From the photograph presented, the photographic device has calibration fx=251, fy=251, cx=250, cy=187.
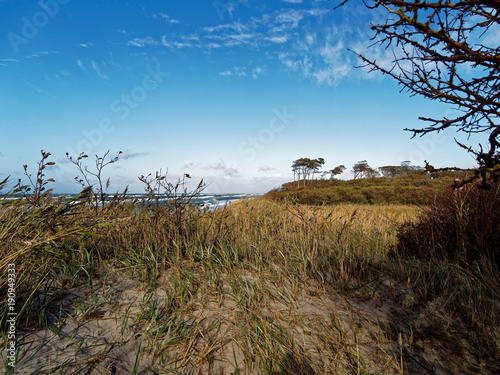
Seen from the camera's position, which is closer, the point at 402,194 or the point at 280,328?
the point at 280,328

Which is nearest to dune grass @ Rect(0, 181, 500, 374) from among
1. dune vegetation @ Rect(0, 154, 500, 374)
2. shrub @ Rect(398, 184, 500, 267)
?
dune vegetation @ Rect(0, 154, 500, 374)

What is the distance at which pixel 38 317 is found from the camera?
1969mm

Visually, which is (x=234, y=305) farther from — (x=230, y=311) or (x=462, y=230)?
(x=462, y=230)

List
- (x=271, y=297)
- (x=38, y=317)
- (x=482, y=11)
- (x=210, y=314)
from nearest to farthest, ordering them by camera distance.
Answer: (x=482, y=11) < (x=38, y=317) < (x=210, y=314) < (x=271, y=297)

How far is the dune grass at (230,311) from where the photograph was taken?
5.49 feet

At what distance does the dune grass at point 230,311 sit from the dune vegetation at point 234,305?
0.5 inches

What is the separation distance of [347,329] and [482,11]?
7.98ft

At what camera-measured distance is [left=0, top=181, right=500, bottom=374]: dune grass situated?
1674mm

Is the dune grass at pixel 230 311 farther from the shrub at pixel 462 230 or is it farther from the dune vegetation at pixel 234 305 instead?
the shrub at pixel 462 230

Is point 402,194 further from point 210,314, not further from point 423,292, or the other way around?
point 210,314

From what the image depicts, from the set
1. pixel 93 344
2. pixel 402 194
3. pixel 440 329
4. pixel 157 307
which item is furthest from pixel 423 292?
pixel 402 194

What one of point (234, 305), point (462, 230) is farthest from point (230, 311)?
point (462, 230)

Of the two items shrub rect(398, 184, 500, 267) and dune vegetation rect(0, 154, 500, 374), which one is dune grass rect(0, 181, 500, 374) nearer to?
dune vegetation rect(0, 154, 500, 374)

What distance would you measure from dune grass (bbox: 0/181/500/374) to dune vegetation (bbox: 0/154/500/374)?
12 millimetres
